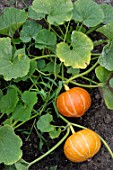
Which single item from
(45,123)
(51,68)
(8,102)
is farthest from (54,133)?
(51,68)

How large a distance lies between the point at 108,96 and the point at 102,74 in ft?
0.41

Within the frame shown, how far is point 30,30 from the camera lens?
270cm

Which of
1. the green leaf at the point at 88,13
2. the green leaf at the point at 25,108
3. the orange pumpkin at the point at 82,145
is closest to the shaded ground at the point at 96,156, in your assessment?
the orange pumpkin at the point at 82,145

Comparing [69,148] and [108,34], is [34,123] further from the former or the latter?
[108,34]

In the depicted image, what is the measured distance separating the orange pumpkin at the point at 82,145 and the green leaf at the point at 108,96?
0.17 meters

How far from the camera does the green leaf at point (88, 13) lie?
2.64 meters

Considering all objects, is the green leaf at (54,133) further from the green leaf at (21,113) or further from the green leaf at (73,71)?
the green leaf at (73,71)

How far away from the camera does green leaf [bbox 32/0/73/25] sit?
8.32 feet

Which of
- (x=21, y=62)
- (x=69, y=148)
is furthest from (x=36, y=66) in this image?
(x=69, y=148)

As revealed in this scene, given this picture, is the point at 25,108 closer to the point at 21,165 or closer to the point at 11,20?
the point at 21,165

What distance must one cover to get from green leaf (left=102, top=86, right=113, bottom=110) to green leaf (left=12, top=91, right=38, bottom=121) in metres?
0.38

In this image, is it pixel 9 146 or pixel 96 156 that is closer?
pixel 9 146

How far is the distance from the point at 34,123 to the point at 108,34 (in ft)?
2.10

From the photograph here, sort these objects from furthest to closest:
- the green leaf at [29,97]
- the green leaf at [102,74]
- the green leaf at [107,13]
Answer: the green leaf at [107,13] → the green leaf at [102,74] → the green leaf at [29,97]
